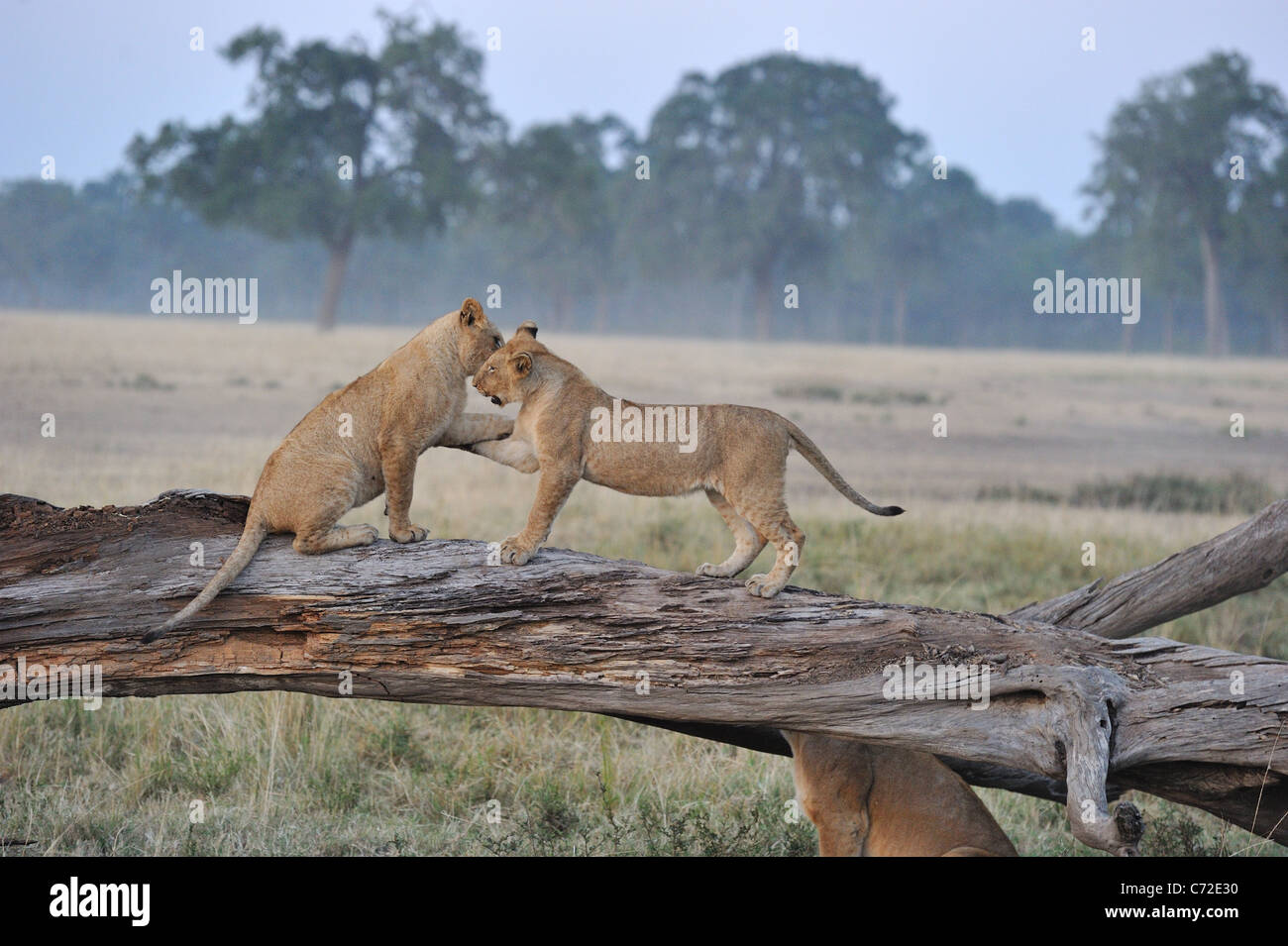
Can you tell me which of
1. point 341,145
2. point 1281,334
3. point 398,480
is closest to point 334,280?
point 341,145

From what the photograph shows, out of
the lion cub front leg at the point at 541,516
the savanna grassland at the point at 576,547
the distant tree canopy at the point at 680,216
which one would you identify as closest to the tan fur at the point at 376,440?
the lion cub front leg at the point at 541,516

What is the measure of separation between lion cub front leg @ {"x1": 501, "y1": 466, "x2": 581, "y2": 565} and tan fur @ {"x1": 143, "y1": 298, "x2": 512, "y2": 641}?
0.51 m

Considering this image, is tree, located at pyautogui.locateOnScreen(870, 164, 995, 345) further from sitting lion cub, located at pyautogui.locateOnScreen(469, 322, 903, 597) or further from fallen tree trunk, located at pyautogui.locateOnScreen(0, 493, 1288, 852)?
fallen tree trunk, located at pyautogui.locateOnScreen(0, 493, 1288, 852)

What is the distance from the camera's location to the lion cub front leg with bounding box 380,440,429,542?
586 cm

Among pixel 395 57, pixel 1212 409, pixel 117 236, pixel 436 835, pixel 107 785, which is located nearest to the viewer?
pixel 436 835

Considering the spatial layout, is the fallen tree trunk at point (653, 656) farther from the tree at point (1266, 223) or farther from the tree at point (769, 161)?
the tree at point (769, 161)

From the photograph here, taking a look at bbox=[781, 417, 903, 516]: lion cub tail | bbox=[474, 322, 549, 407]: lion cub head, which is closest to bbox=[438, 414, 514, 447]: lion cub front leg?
bbox=[474, 322, 549, 407]: lion cub head

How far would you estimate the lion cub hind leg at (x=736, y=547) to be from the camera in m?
6.04

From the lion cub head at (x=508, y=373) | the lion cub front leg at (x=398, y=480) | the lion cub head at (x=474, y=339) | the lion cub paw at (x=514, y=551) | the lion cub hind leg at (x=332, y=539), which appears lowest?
the lion cub paw at (x=514, y=551)

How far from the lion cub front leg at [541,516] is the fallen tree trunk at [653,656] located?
0.10 metres

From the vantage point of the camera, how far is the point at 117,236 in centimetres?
8862

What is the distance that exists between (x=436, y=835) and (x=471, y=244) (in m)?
86.3
